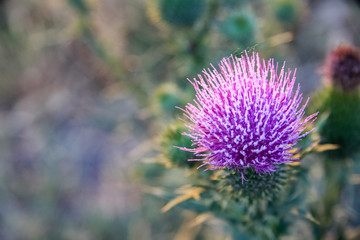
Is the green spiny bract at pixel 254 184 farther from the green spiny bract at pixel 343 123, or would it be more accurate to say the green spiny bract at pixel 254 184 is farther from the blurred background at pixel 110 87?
the blurred background at pixel 110 87

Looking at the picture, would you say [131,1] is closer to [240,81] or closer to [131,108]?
[131,108]

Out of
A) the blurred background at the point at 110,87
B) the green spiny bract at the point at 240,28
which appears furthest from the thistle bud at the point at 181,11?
the green spiny bract at the point at 240,28

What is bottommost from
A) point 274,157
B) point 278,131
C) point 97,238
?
point 97,238

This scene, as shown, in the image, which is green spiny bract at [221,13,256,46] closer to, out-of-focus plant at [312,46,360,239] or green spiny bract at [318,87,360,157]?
out-of-focus plant at [312,46,360,239]

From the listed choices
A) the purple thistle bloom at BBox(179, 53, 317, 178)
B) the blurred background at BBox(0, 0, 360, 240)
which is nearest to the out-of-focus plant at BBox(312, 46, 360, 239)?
the blurred background at BBox(0, 0, 360, 240)

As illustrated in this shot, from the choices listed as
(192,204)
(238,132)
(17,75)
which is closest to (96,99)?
(17,75)
